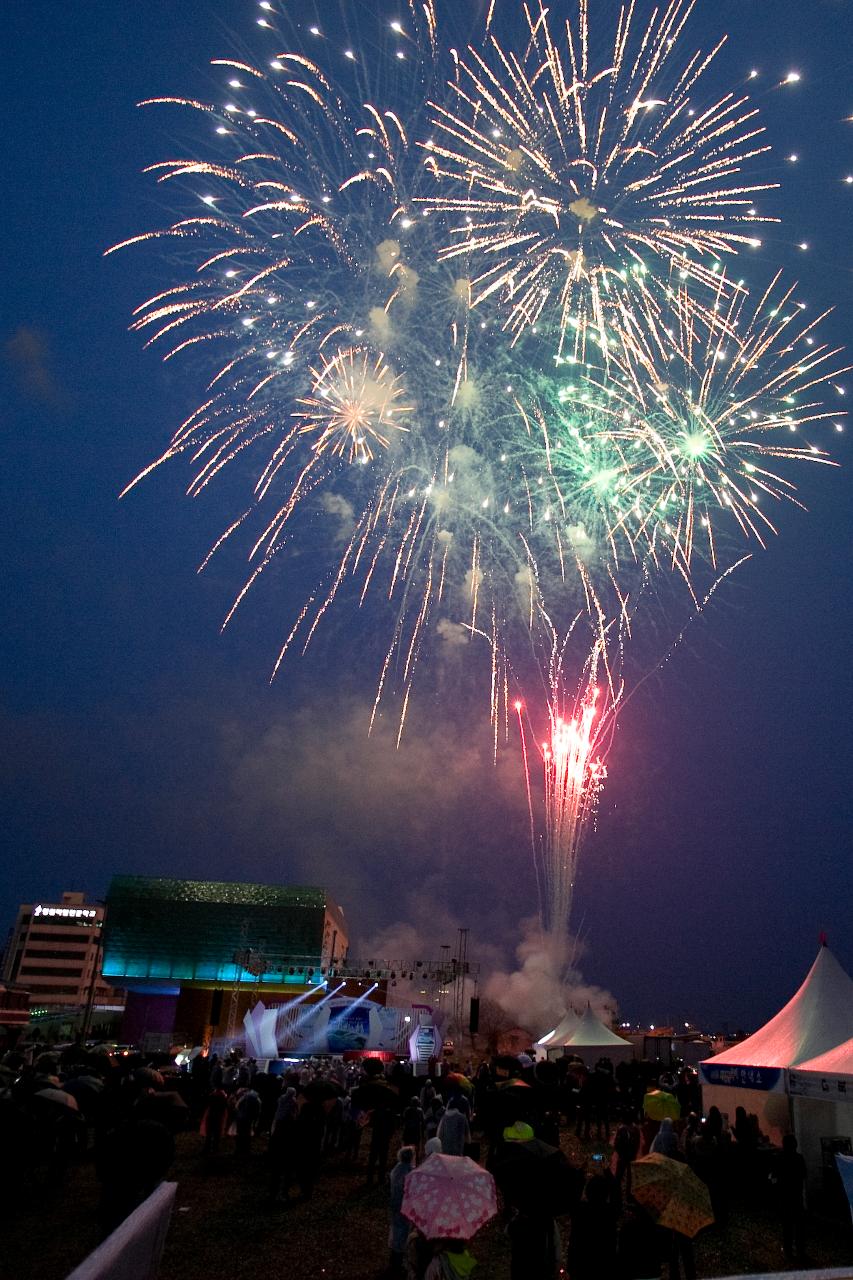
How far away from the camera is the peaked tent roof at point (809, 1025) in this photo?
13.7m

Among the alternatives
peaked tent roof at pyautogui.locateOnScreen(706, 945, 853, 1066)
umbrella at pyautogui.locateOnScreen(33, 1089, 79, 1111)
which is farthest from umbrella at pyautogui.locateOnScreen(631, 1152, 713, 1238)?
umbrella at pyautogui.locateOnScreen(33, 1089, 79, 1111)

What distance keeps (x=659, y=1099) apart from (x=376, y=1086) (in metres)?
4.81

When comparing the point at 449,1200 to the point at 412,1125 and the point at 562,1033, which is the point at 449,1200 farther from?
the point at 562,1033

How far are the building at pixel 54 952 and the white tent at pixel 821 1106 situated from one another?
102 metres

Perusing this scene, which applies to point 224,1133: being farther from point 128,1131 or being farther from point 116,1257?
point 116,1257

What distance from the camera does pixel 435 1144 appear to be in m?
8.41

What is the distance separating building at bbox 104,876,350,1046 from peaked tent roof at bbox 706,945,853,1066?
55.0 m

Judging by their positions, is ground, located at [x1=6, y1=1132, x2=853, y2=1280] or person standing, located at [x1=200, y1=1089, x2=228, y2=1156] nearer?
ground, located at [x1=6, y1=1132, x2=853, y2=1280]

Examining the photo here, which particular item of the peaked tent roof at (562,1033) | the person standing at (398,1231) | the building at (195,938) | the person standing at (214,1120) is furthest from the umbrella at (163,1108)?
the building at (195,938)

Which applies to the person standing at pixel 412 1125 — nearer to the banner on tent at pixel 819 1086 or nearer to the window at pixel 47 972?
the banner on tent at pixel 819 1086

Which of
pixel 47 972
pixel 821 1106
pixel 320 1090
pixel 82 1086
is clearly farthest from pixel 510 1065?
pixel 47 972

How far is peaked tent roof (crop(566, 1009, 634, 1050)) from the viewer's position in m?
27.1

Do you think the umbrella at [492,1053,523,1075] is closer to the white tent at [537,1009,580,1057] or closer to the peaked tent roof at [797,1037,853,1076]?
the white tent at [537,1009,580,1057]

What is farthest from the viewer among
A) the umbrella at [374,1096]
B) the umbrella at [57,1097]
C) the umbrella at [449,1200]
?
the umbrella at [374,1096]
